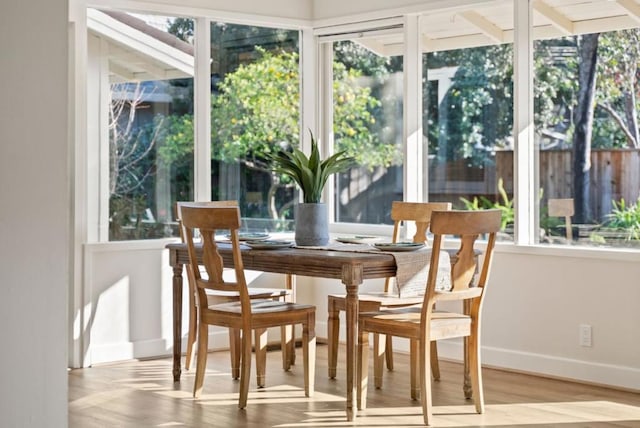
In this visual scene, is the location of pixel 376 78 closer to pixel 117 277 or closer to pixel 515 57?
pixel 515 57

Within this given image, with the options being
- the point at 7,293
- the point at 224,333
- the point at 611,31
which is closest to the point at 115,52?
the point at 224,333

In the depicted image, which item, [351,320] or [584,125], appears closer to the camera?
[351,320]

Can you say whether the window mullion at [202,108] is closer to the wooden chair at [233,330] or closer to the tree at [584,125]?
the wooden chair at [233,330]

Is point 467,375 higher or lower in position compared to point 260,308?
lower

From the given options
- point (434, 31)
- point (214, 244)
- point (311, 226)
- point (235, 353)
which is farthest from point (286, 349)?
point (434, 31)

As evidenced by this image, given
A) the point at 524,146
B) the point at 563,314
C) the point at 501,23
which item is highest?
the point at 501,23

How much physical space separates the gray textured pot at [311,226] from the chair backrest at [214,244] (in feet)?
1.38

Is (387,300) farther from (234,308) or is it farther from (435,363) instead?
(234,308)

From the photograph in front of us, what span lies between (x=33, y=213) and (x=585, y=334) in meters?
3.43

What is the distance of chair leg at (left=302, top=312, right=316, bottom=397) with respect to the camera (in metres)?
4.78

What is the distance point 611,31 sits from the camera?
526 centimetres

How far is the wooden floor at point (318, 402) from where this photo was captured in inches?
171

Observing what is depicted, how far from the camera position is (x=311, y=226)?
4949mm

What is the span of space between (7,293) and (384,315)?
2.14 m
